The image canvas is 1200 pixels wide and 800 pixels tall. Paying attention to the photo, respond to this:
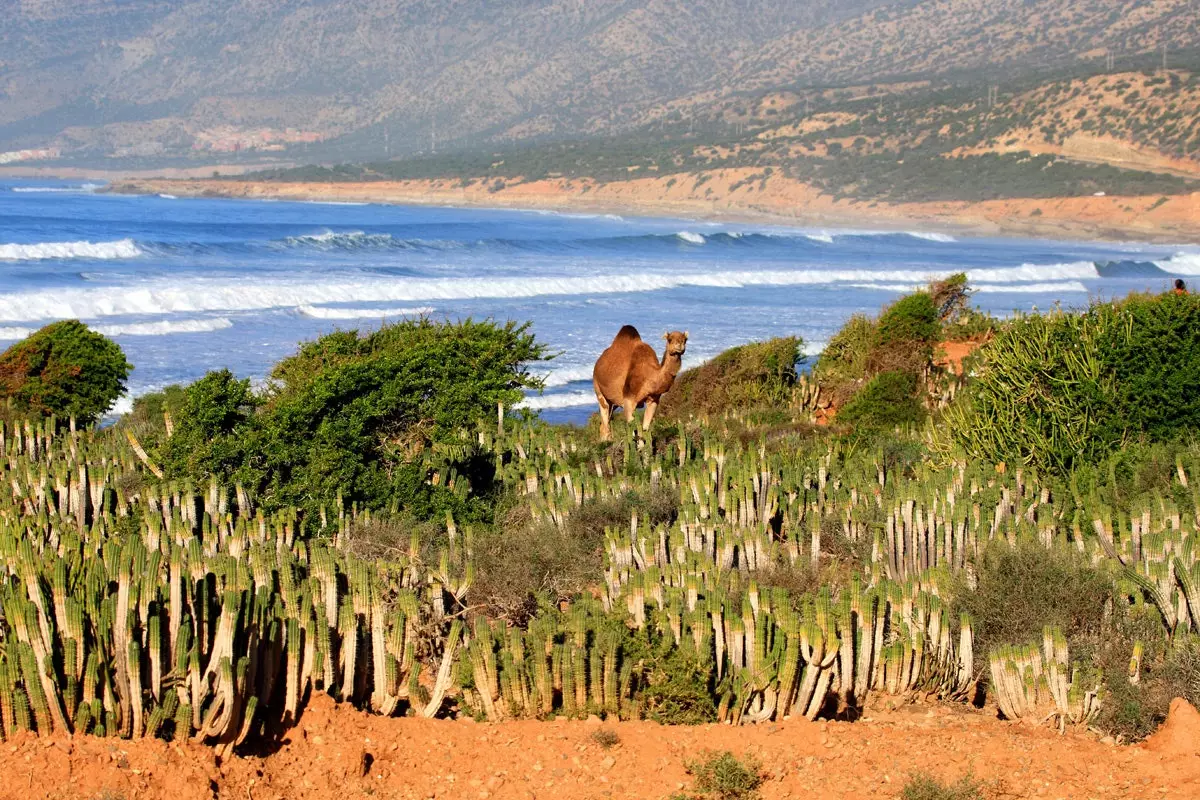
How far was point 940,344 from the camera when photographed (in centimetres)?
2150

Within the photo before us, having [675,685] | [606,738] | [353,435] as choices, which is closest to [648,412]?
[353,435]

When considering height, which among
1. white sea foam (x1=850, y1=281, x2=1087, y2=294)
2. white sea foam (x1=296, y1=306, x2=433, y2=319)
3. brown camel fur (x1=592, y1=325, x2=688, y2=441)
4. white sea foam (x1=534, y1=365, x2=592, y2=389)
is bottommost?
white sea foam (x1=534, y1=365, x2=592, y2=389)

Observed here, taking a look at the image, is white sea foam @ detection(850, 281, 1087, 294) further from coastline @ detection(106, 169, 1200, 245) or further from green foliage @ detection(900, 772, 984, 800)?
green foliage @ detection(900, 772, 984, 800)

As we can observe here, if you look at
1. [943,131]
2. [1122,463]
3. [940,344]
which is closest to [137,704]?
[1122,463]

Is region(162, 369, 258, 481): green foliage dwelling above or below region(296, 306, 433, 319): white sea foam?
above

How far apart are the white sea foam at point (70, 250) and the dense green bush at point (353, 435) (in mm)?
50034

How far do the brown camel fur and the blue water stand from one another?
4167mm

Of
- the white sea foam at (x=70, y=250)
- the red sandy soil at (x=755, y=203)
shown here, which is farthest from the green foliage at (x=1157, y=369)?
the red sandy soil at (x=755, y=203)

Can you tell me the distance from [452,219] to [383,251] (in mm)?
39485

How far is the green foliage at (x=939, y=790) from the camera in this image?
5617 mm

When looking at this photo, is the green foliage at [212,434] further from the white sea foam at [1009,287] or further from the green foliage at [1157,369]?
the white sea foam at [1009,287]

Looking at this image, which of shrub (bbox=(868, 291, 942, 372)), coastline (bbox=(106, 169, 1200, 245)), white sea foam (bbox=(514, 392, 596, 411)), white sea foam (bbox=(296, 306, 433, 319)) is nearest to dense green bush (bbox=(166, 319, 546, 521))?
shrub (bbox=(868, 291, 942, 372))

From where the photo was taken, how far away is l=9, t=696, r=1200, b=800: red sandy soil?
5.46 m

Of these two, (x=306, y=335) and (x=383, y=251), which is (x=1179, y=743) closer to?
(x=306, y=335)
